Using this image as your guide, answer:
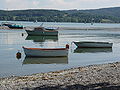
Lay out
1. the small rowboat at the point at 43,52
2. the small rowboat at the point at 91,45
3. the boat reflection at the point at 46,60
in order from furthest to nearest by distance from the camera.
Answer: the small rowboat at the point at 91,45 → the small rowboat at the point at 43,52 → the boat reflection at the point at 46,60

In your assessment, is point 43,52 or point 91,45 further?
point 91,45

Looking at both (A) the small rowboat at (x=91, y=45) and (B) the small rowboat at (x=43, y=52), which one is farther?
(A) the small rowboat at (x=91, y=45)

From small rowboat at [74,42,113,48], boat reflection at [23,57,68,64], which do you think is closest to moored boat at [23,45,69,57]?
boat reflection at [23,57,68,64]

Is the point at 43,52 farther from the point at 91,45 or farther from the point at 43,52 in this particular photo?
the point at 91,45

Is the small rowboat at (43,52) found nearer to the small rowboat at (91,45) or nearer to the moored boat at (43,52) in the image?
the moored boat at (43,52)

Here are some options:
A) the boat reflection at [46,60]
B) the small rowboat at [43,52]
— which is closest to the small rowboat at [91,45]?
the small rowboat at [43,52]

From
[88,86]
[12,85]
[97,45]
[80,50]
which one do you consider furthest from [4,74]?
[97,45]

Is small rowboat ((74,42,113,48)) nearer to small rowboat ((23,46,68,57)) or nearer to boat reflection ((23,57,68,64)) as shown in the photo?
small rowboat ((23,46,68,57))

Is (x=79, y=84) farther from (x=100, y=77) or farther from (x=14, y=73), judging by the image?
(x=14, y=73)

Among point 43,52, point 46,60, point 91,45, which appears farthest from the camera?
point 91,45

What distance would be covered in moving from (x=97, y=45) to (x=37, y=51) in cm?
1480

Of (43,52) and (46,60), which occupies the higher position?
(43,52)

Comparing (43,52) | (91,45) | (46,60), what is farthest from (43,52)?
(91,45)

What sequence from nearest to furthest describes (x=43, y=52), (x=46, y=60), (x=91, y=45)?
1. (x=46, y=60)
2. (x=43, y=52)
3. (x=91, y=45)
